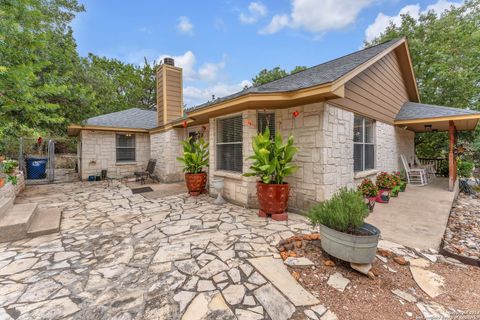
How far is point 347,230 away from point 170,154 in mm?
7013

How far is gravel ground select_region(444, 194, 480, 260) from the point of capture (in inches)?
118

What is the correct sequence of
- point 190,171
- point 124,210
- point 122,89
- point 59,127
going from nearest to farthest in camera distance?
point 124,210 → point 190,171 → point 59,127 → point 122,89

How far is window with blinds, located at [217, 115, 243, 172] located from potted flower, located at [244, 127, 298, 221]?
1.10 meters

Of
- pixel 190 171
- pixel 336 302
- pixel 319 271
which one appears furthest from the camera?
pixel 190 171

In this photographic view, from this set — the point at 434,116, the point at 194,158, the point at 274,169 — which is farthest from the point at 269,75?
the point at 274,169

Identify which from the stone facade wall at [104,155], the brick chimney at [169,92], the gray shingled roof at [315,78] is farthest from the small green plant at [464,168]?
the stone facade wall at [104,155]

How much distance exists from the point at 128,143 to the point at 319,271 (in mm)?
9805

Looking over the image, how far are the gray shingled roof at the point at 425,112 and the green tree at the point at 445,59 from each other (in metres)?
4.37

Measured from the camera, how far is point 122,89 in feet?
64.2

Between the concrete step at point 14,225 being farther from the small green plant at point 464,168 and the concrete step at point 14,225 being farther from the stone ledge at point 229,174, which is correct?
the small green plant at point 464,168

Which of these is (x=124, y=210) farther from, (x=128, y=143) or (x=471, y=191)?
(x=471, y=191)

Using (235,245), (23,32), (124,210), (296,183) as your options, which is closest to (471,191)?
(296,183)

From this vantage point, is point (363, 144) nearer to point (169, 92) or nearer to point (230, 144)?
point (230, 144)

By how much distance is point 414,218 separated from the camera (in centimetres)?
393
